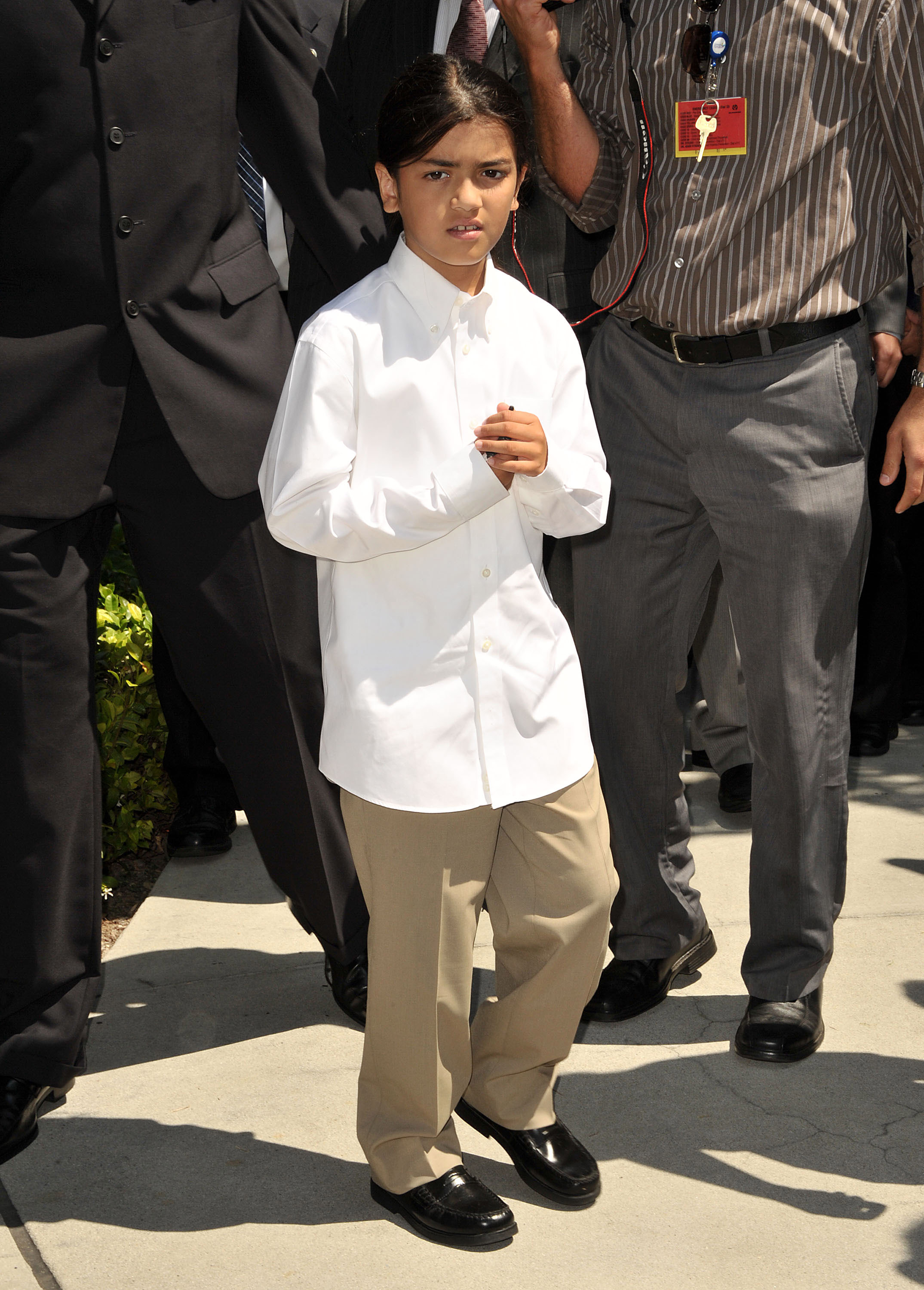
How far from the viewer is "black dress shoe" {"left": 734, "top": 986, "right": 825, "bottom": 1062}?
2.99 metres

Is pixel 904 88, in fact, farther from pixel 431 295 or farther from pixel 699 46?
pixel 431 295

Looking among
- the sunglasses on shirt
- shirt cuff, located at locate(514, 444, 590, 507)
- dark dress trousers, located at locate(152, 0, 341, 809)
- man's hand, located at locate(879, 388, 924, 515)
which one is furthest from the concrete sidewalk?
the sunglasses on shirt

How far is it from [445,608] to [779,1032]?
4.22 ft

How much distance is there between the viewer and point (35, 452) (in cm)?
268

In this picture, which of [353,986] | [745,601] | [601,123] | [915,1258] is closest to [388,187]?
[601,123]

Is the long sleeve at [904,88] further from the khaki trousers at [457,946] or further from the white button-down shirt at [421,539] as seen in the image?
the khaki trousers at [457,946]

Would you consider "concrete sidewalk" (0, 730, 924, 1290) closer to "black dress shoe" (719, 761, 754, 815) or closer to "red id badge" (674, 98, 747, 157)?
"black dress shoe" (719, 761, 754, 815)

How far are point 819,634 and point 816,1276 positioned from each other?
1219mm

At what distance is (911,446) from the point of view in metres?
2.84

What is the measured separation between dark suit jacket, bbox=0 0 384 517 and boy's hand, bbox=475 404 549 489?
787 millimetres

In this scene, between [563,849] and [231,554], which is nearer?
[563,849]

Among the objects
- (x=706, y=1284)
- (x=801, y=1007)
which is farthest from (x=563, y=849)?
(x=801, y=1007)

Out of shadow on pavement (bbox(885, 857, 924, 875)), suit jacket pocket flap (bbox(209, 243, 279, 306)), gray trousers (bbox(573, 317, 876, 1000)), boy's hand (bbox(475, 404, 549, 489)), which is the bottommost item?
shadow on pavement (bbox(885, 857, 924, 875))

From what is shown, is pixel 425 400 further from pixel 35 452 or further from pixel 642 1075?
pixel 642 1075
